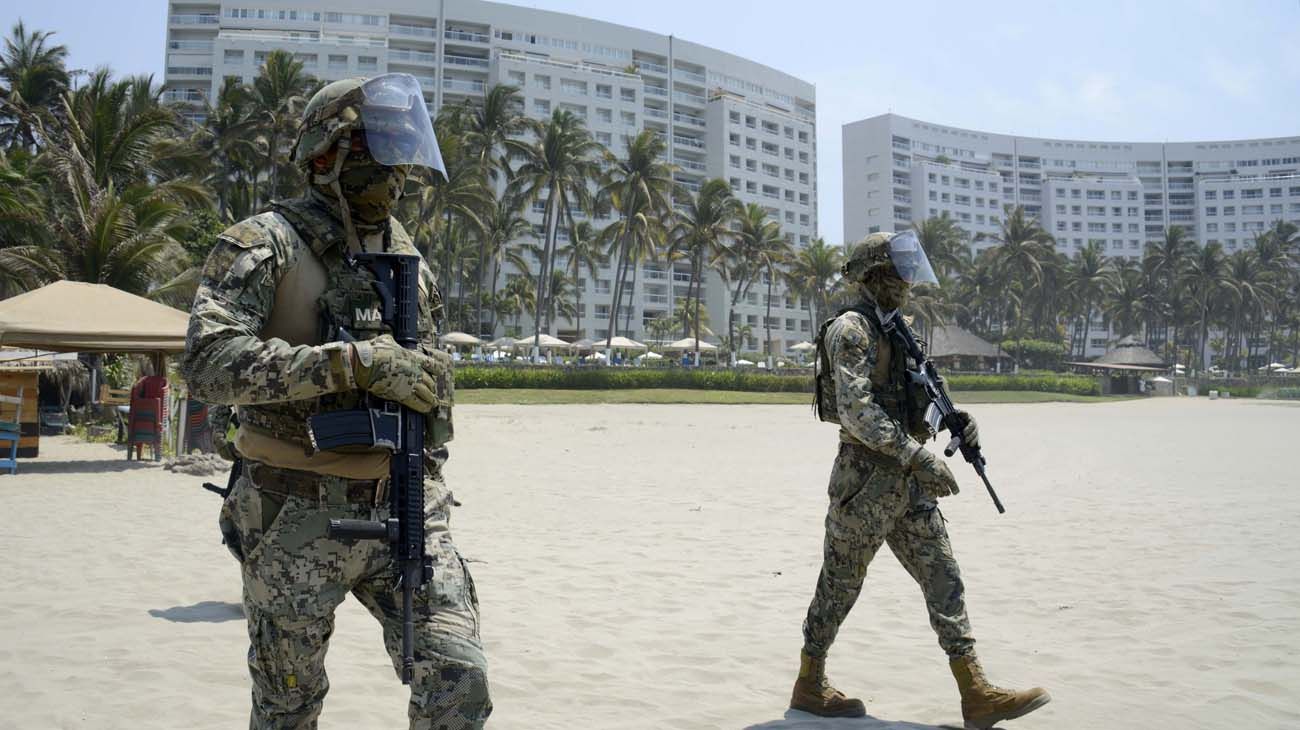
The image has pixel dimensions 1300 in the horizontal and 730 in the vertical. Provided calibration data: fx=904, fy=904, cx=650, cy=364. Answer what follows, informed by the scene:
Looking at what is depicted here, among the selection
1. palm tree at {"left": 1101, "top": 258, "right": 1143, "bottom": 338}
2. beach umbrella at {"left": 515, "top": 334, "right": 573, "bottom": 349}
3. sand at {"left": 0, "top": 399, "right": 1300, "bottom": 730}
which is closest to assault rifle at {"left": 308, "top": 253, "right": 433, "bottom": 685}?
sand at {"left": 0, "top": 399, "right": 1300, "bottom": 730}

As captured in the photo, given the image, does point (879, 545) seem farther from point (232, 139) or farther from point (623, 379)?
point (232, 139)

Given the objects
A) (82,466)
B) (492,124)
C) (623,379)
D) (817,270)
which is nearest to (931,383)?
(82,466)

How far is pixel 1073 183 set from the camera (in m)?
133

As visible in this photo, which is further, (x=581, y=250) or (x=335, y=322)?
(x=581, y=250)

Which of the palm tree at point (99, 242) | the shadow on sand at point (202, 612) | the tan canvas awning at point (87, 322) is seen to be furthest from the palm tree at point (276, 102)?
the shadow on sand at point (202, 612)

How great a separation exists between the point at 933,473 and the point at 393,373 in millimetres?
2394

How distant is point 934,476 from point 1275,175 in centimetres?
16296

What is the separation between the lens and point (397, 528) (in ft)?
7.66

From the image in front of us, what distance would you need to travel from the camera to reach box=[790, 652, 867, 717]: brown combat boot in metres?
4.16

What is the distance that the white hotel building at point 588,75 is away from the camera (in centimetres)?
7669

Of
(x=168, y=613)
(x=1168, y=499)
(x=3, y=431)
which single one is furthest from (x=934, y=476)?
(x=3, y=431)

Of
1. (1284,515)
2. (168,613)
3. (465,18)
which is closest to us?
(168,613)

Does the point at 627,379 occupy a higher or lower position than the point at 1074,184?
lower

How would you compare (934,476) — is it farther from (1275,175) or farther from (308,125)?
(1275,175)
